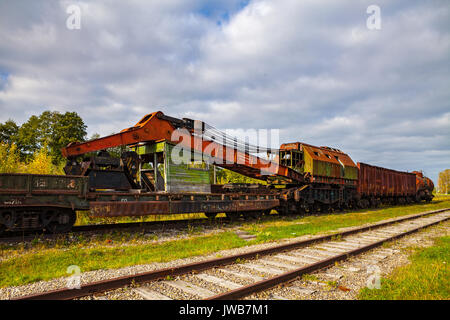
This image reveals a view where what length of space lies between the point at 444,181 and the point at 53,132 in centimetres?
14384

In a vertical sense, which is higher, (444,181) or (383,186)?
(444,181)

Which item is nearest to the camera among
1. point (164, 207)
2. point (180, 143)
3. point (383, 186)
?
point (164, 207)

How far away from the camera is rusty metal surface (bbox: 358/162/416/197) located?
23.4 metres

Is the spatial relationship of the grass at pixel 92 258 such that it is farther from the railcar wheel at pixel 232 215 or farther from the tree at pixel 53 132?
the tree at pixel 53 132

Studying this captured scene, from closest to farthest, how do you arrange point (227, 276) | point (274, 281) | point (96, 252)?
1. point (274, 281)
2. point (227, 276)
3. point (96, 252)

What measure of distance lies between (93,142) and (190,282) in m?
7.02

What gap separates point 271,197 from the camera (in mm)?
15062

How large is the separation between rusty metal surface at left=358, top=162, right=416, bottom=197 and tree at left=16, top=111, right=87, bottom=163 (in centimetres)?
3828

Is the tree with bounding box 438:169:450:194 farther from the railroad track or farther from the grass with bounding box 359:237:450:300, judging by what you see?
the railroad track

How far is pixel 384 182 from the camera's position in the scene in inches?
1066

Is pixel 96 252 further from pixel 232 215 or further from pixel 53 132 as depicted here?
pixel 53 132

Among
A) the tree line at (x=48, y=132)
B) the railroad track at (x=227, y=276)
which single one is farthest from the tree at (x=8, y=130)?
the railroad track at (x=227, y=276)

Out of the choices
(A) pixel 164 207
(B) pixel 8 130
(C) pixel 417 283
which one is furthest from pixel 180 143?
(B) pixel 8 130
